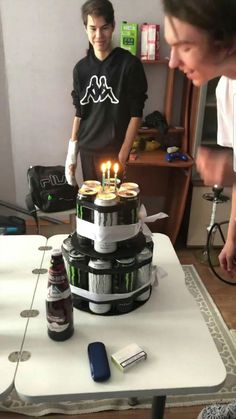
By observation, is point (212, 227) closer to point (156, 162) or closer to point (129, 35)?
point (156, 162)

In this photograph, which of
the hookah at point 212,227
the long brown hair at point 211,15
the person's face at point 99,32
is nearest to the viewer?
the long brown hair at point 211,15

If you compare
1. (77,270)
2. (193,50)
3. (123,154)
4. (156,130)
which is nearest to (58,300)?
(77,270)

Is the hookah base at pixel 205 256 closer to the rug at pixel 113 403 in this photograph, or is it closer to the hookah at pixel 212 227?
the hookah at pixel 212 227

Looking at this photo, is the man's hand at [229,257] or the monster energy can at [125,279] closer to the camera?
the monster energy can at [125,279]

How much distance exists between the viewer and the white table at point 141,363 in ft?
2.68

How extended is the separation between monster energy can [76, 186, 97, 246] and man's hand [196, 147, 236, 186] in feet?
1.05

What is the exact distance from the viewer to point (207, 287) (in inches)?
88.3

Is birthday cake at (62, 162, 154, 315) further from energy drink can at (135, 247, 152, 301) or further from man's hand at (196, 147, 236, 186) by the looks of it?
man's hand at (196, 147, 236, 186)

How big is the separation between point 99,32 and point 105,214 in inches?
52.7

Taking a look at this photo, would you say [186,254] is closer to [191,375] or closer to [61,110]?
[61,110]

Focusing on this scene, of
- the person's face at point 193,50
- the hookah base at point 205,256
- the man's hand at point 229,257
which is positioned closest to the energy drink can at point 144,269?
the man's hand at point 229,257

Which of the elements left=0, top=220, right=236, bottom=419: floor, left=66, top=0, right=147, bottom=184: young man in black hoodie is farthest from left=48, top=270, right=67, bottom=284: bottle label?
left=66, top=0, right=147, bottom=184: young man in black hoodie

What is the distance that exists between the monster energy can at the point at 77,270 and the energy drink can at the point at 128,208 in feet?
0.49

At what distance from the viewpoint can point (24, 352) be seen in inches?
35.8
